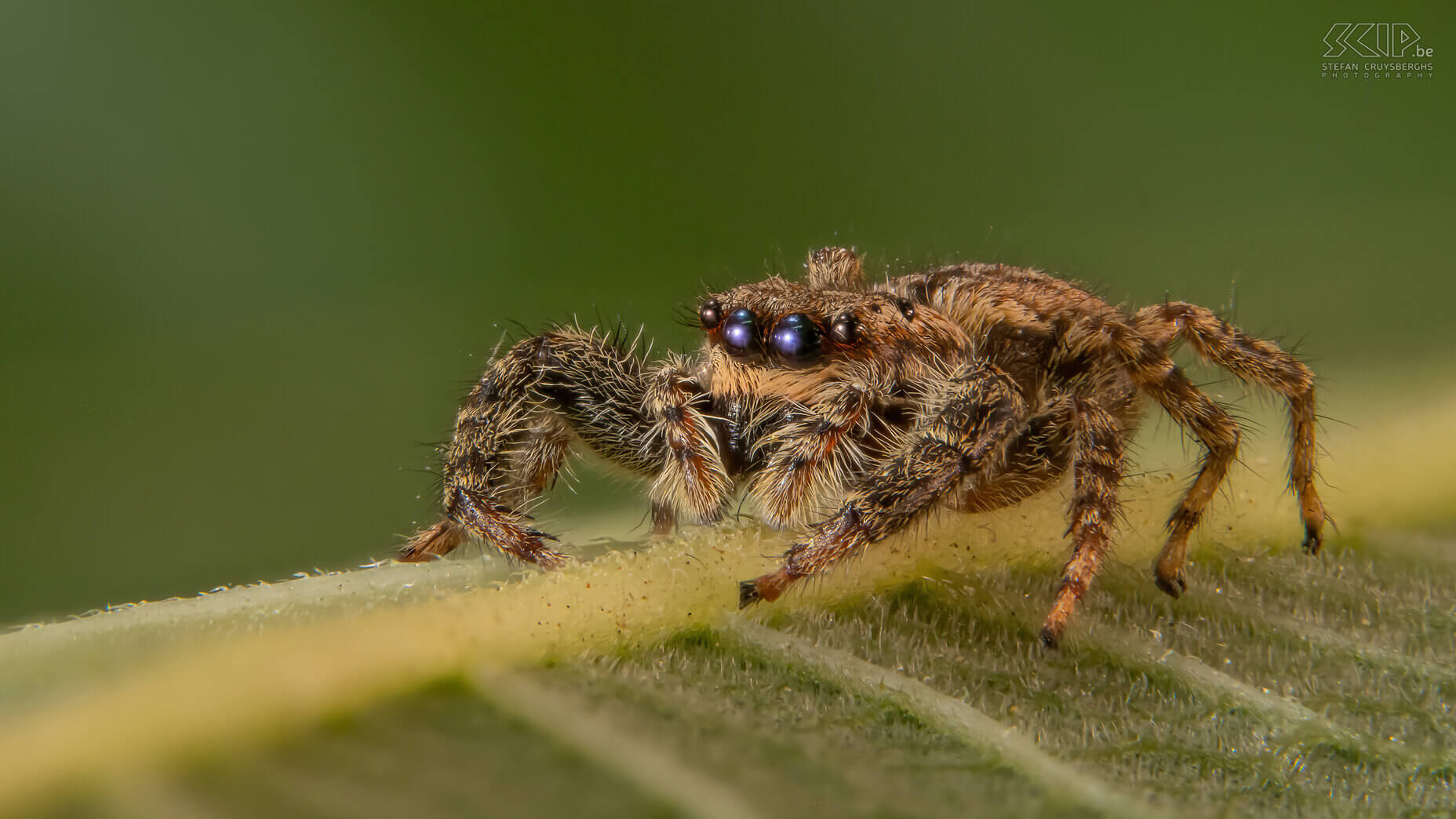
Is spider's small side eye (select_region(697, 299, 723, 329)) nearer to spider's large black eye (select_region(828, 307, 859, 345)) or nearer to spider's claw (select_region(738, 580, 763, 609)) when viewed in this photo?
spider's large black eye (select_region(828, 307, 859, 345))

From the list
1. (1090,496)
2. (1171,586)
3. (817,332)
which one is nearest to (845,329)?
(817,332)

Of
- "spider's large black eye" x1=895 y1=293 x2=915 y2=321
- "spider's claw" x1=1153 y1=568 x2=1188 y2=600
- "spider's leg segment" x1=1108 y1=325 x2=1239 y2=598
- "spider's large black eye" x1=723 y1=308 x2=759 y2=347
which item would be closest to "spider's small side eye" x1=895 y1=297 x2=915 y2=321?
"spider's large black eye" x1=895 y1=293 x2=915 y2=321

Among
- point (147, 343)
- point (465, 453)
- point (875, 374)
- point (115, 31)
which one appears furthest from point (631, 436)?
point (115, 31)

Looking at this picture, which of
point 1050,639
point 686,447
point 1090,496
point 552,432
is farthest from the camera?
point 552,432

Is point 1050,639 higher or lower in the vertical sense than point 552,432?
lower

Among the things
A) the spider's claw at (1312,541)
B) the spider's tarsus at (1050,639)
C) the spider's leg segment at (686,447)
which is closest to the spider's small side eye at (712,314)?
the spider's leg segment at (686,447)

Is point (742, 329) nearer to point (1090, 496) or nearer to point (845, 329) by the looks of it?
point (845, 329)
